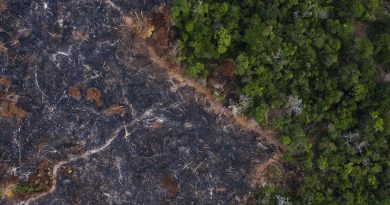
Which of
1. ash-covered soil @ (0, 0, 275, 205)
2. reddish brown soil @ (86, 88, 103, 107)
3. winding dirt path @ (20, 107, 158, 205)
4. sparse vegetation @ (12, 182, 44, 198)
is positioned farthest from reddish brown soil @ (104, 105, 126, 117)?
sparse vegetation @ (12, 182, 44, 198)

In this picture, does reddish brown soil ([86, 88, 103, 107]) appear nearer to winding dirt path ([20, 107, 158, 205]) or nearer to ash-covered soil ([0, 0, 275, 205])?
ash-covered soil ([0, 0, 275, 205])

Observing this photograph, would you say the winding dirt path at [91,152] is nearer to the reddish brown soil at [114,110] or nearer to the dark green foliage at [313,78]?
the reddish brown soil at [114,110]

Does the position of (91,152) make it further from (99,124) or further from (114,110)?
(114,110)

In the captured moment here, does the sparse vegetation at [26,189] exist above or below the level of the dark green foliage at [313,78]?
below

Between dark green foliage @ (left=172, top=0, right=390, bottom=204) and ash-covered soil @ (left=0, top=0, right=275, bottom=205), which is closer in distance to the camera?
ash-covered soil @ (left=0, top=0, right=275, bottom=205)

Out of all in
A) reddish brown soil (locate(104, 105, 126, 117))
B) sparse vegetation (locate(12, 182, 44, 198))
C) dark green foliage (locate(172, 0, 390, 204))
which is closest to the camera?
sparse vegetation (locate(12, 182, 44, 198))

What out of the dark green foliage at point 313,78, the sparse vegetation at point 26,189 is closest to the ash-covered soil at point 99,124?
the sparse vegetation at point 26,189

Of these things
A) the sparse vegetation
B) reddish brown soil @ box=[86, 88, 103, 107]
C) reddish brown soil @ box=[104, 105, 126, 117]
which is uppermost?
reddish brown soil @ box=[86, 88, 103, 107]

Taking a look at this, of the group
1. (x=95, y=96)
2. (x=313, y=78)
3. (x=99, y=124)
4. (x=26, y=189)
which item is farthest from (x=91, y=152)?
(x=313, y=78)
